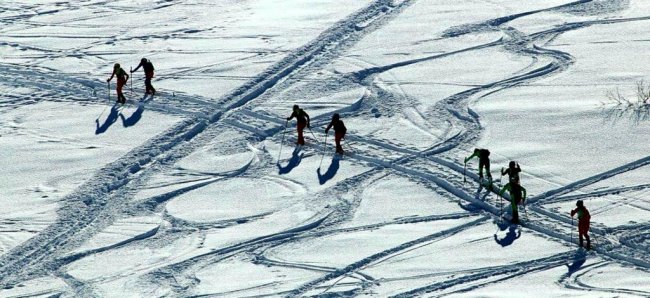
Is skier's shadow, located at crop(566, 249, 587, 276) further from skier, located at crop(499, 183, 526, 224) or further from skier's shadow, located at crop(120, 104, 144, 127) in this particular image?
skier's shadow, located at crop(120, 104, 144, 127)

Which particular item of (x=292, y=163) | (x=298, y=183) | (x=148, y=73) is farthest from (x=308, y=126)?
(x=148, y=73)

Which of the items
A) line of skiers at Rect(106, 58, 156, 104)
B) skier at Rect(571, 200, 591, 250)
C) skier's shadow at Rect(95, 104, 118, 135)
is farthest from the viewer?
line of skiers at Rect(106, 58, 156, 104)

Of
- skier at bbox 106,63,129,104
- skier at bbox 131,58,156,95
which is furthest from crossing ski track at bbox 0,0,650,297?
skier at bbox 106,63,129,104

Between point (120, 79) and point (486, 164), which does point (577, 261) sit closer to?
point (486, 164)

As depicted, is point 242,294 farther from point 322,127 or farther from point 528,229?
point 322,127

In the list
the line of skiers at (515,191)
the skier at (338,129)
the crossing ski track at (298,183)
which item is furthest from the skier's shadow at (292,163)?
the line of skiers at (515,191)

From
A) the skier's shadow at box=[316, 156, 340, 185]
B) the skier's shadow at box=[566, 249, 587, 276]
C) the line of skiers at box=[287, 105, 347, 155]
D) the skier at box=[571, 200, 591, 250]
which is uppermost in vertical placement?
the line of skiers at box=[287, 105, 347, 155]
